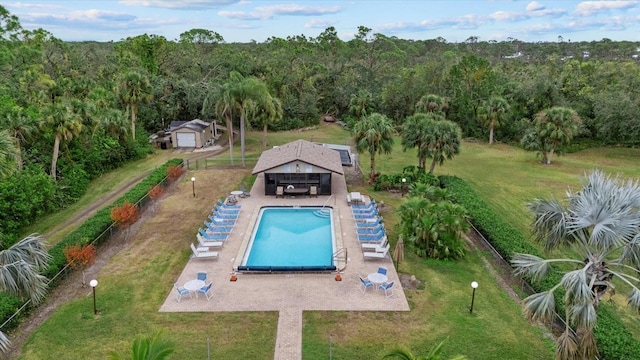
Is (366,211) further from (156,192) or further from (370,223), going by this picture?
(156,192)

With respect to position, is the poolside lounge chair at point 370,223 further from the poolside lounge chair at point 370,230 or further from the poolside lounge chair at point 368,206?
the poolside lounge chair at point 368,206

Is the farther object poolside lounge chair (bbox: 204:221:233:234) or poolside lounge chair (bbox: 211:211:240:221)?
poolside lounge chair (bbox: 211:211:240:221)

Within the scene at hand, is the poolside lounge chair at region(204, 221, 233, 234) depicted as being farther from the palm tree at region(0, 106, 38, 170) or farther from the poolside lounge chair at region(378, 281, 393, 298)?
the palm tree at region(0, 106, 38, 170)

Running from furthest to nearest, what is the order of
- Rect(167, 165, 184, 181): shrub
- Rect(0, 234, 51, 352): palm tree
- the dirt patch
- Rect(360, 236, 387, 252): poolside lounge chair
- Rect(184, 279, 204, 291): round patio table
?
Rect(167, 165, 184, 181): shrub < Rect(360, 236, 387, 252): poolside lounge chair < Rect(184, 279, 204, 291): round patio table < the dirt patch < Rect(0, 234, 51, 352): palm tree

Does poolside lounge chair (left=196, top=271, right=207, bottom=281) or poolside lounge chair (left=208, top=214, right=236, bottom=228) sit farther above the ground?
poolside lounge chair (left=208, top=214, right=236, bottom=228)

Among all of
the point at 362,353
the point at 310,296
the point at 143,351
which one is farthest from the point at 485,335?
the point at 143,351

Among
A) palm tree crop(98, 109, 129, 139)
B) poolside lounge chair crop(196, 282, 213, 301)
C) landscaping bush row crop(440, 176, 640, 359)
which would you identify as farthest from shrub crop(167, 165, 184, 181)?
landscaping bush row crop(440, 176, 640, 359)

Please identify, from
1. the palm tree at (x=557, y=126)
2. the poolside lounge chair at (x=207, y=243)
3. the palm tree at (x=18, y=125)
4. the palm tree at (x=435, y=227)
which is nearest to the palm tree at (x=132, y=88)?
the palm tree at (x=18, y=125)
